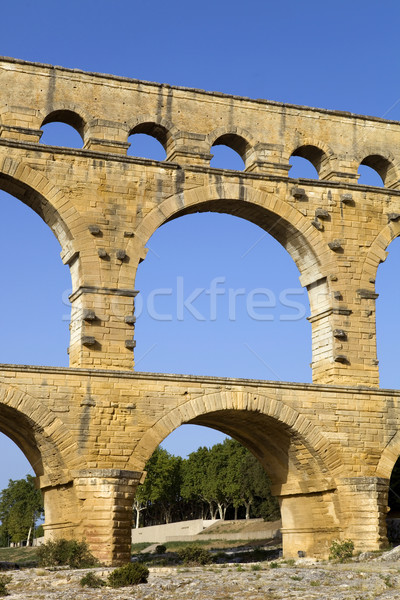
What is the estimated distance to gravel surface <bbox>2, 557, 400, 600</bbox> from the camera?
1212 cm

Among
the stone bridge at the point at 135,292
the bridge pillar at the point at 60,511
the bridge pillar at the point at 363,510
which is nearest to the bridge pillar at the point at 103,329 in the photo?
the stone bridge at the point at 135,292

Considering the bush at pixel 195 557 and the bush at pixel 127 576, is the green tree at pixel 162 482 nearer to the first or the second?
the bush at pixel 195 557

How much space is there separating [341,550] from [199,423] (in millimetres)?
4246

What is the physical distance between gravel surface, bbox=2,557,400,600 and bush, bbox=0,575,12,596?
0.10 metres

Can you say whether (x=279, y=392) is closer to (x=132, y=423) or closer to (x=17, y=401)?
(x=132, y=423)

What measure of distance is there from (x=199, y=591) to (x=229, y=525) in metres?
32.5

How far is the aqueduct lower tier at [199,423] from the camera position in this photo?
650 inches

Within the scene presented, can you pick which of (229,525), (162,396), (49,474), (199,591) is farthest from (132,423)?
(229,525)

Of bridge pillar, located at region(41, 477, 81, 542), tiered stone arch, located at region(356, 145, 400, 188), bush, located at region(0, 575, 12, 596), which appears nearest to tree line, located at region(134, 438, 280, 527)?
tiered stone arch, located at region(356, 145, 400, 188)

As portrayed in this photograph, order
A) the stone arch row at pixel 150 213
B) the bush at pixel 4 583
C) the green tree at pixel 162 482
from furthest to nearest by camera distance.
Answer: the green tree at pixel 162 482 < the stone arch row at pixel 150 213 < the bush at pixel 4 583

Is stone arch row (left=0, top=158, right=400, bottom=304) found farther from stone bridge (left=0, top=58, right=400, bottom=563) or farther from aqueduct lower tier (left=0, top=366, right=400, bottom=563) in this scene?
aqueduct lower tier (left=0, top=366, right=400, bottom=563)

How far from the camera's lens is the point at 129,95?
19.5 m

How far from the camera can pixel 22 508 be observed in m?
58.1

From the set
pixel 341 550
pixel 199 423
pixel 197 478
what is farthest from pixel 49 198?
pixel 197 478
